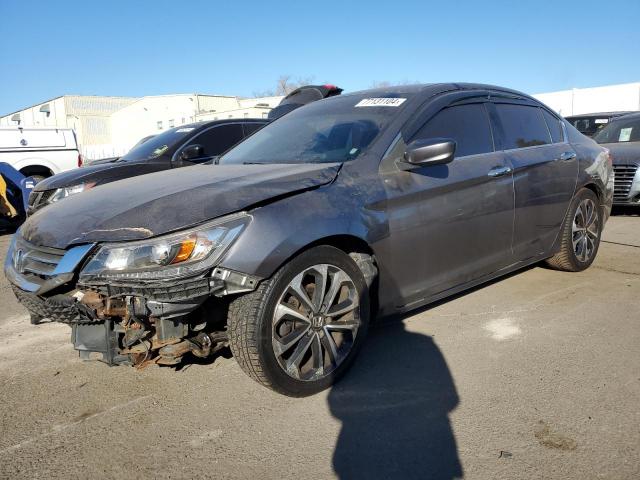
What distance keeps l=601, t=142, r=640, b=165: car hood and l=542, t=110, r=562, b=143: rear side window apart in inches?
167

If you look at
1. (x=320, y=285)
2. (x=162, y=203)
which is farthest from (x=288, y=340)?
(x=162, y=203)

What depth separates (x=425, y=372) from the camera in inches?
126

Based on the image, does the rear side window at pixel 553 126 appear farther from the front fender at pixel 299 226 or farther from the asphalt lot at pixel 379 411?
the front fender at pixel 299 226

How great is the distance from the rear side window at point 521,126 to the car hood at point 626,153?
4.56m

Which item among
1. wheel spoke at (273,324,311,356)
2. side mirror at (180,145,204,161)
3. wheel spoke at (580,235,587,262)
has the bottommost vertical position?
wheel spoke at (580,235,587,262)

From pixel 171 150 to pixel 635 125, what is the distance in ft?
25.5

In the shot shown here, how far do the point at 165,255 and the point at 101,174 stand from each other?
481 centimetres

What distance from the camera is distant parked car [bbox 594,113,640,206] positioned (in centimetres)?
816

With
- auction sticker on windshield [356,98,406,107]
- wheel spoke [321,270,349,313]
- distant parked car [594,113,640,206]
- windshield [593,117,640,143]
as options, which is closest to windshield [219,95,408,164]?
auction sticker on windshield [356,98,406,107]

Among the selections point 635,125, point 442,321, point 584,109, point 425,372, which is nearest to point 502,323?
point 442,321

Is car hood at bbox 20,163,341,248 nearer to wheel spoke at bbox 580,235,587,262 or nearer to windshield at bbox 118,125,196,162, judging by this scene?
wheel spoke at bbox 580,235,587,262

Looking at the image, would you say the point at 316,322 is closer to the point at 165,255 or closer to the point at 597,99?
the point at 165,255

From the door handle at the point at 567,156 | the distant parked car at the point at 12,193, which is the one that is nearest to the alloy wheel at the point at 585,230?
the door handle at the point at 567,156

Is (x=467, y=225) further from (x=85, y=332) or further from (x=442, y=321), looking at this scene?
(x=85, y=332)
